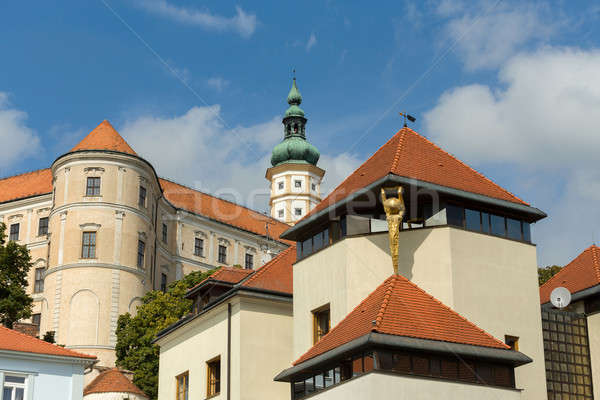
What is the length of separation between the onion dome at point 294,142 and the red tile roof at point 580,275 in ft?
279

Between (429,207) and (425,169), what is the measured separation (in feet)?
4.37

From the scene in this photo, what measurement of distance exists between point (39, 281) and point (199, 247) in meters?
15.8

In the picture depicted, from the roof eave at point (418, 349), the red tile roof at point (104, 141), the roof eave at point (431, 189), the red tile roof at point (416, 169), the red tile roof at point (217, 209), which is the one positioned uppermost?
the red tile roof at point (217, 209)

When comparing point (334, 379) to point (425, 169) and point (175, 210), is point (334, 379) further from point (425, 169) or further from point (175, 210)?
point (175, 210)

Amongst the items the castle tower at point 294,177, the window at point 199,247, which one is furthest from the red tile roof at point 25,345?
the castle tower at point 294,177

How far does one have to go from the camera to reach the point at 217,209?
97.2 m

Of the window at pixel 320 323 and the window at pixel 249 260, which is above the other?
the window at pixel 249 260

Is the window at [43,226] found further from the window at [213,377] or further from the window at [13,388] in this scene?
the window at [213,377]

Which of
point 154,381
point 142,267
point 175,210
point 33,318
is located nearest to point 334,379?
point 154,381

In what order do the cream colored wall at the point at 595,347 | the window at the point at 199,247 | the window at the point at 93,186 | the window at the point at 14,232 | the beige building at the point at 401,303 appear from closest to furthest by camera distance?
1. the beige building at the point at 401,303
2. the cream colored wall at the point at 595,347
3. the window at the point at 93,186
4. the window at the point at 14,232
5. the window at the point at 199,247

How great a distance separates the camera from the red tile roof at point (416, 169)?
93.0ft

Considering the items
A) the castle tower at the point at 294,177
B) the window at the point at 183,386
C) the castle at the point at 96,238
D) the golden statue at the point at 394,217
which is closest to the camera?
the golden statue at the point at 394,217

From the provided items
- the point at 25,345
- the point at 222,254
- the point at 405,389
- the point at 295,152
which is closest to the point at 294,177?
the point at 295,152

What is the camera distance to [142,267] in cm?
7075
